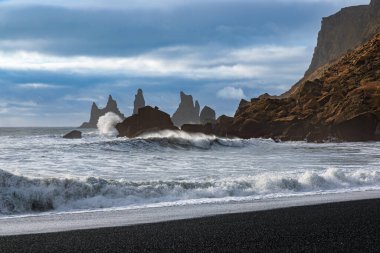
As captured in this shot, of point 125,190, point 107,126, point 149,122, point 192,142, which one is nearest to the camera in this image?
point 125,190

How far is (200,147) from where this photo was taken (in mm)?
48969

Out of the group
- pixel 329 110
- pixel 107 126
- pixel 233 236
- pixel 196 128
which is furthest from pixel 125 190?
pixel 107 126

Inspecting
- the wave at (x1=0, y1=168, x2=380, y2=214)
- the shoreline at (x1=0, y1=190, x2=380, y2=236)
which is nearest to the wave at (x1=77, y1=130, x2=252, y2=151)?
the wave at (x1=0, y1=168, x2=380, y2=214)

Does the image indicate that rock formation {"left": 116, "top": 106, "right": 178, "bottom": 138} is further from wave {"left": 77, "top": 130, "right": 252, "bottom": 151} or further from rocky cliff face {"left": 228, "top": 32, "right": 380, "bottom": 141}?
wave {"left": 77, "top": 130, "right": 252, "bottom": 151}

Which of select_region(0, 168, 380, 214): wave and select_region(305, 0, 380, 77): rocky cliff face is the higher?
select_region(305, 0, 380, 77): rocky cliff face

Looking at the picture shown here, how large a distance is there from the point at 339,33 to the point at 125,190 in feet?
623

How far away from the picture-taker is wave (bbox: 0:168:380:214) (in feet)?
43.3

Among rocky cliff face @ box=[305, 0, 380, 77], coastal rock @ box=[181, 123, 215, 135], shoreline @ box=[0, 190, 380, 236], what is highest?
rocky cliff face @ box=[305, 0, 380, 77]

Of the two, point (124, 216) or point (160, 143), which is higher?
point (160, 143)

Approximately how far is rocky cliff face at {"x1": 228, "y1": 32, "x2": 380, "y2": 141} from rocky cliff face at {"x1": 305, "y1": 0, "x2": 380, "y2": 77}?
87.4 meters

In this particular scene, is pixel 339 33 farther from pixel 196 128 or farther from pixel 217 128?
pixel 196 128

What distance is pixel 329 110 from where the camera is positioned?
69312mm

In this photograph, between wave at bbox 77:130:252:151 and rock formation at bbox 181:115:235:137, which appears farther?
rock formation at bbox 181:115:235:137

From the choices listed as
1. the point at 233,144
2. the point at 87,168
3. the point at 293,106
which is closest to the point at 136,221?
the point at 87,168
